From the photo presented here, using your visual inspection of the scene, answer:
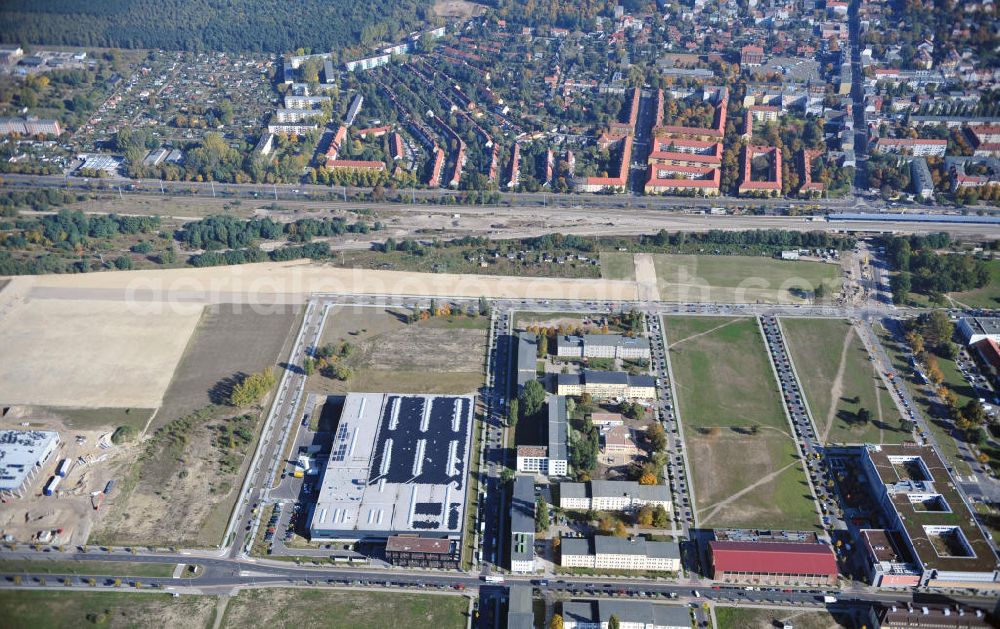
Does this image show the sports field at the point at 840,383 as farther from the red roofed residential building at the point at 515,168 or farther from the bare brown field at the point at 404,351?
the red roofed residential building at the point at 515,168

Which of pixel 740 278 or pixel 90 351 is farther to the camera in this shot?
pixel 740 278

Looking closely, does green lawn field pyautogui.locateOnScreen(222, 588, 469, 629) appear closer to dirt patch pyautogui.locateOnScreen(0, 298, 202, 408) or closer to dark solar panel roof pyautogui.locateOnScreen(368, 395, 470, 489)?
dark solar panel roof pyautogui.locateOnScreen(368, 395, 470, 489)

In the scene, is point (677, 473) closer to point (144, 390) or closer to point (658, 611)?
point (658, 611)

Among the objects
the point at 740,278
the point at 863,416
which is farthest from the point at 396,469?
the point at 740,278

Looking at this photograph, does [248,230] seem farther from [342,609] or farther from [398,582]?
[342,609]

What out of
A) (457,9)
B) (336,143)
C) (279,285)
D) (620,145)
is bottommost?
(279,285)

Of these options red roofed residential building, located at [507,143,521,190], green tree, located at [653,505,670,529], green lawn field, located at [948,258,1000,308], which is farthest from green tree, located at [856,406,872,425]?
red roofed residential building, located at [507,143,521,190]

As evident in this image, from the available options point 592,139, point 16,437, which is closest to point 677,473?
point 16,437
